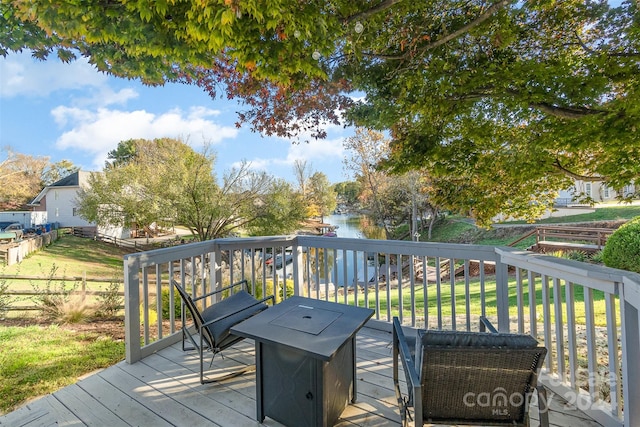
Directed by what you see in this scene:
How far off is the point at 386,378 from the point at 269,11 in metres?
2.99

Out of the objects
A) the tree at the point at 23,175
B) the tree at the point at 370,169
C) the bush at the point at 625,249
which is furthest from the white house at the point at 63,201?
the bush at the point at 625,249

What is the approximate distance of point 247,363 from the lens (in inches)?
109

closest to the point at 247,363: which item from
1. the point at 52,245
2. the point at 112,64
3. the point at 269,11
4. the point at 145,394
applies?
the point at 145,394

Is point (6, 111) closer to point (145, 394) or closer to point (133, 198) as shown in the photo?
point (133, 198)

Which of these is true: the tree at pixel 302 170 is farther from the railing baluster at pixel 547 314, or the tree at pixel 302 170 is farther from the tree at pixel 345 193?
the railing baluster at pixel 547 314

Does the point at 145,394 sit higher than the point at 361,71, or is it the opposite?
the point at 361,71

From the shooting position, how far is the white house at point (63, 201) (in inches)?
985

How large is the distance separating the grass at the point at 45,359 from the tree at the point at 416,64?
287 cm

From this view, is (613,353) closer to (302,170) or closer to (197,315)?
(197,315)

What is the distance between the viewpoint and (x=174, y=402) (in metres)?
2.19

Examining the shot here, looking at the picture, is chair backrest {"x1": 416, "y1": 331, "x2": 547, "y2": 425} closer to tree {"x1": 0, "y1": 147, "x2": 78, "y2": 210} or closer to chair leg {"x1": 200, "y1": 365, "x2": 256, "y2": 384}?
chair leg {"x1": 200, "y1": 365, "x2": 256, "y2": 384}

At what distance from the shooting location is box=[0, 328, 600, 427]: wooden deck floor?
199cm

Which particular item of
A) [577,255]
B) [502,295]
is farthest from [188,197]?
[577,255]

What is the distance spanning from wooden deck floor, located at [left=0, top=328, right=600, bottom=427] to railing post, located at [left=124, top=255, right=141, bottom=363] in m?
0.12
